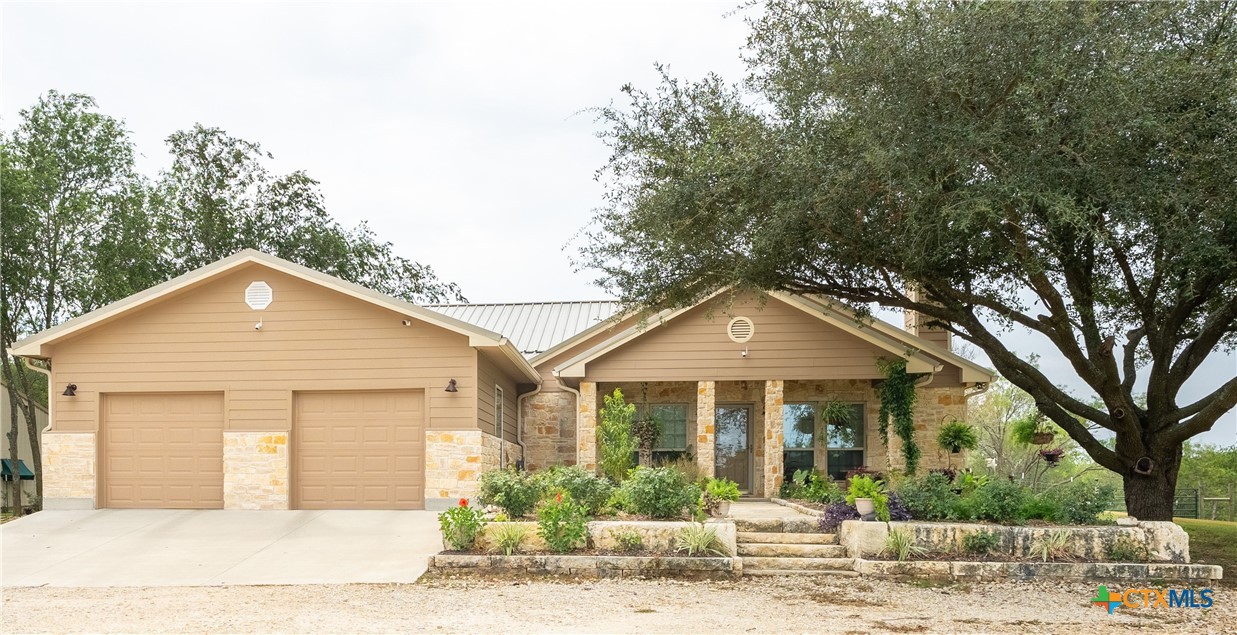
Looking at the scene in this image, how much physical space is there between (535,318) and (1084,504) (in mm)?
13108

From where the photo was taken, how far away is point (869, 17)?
36.1ft

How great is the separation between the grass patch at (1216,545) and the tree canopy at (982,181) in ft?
2.83

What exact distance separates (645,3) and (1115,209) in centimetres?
589

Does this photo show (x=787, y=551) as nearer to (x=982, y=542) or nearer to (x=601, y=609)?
(x=982, y=542)

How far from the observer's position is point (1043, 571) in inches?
408

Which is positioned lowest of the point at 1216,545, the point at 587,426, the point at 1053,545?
the point at 1216,545

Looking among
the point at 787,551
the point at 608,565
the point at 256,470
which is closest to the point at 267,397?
the point at 256,470

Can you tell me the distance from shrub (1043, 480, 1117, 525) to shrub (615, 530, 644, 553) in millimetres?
4866

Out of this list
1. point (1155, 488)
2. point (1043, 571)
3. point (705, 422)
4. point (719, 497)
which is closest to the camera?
point (1043, 571)

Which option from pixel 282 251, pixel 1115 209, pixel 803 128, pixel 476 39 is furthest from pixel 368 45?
pixel 282 251

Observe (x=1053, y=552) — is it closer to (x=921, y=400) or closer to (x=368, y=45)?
(x=921, y=400)

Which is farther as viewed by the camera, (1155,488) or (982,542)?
(1155,488)

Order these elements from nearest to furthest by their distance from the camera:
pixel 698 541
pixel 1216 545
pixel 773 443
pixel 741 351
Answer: pixel 698 541
pixel 1216 545
pixel 773 443
pixel 741 351

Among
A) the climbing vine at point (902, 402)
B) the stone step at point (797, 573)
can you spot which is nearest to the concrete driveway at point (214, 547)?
the stone step at point (797, 573)
